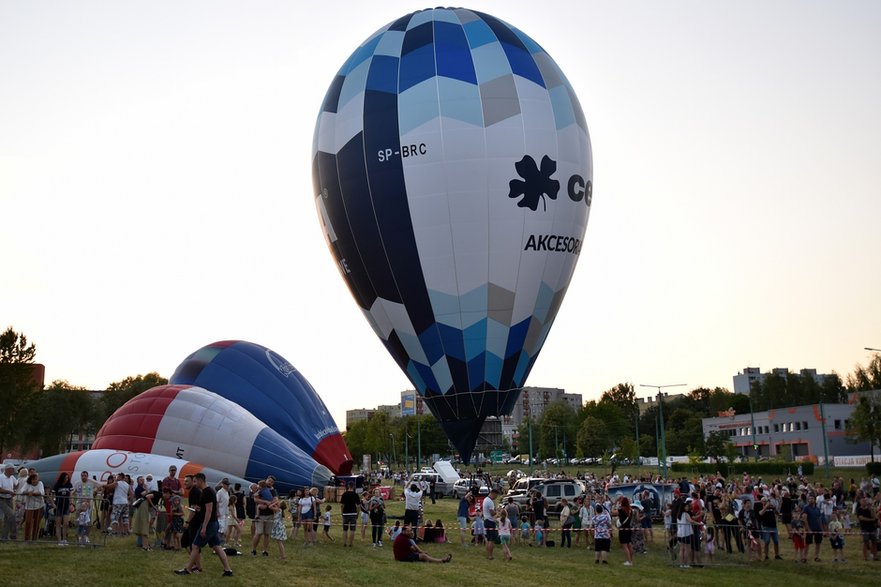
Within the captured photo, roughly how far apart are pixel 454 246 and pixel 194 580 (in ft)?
56.9

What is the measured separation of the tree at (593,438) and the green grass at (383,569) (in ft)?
294

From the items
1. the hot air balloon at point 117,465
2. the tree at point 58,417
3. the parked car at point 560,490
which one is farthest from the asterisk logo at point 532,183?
the tree at point 58,417

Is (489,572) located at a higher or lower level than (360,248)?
→ lower

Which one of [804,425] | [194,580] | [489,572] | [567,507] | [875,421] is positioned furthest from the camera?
[804,425]

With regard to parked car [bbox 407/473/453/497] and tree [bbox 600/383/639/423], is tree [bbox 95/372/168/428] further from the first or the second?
tree [bbox 600/383/639/423]

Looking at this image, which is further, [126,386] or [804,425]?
[126,386]

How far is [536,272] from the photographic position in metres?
31.0

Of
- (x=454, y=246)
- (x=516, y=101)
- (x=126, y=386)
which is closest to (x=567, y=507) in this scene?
(x=454, y=246)

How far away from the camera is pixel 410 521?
22.8 m

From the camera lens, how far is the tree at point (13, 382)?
6631cm

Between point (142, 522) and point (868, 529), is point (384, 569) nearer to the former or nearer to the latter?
point (142, 522)

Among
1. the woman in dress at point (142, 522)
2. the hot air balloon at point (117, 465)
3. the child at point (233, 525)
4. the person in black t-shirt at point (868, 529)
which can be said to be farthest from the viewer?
the hot air balloon at point (117, 465)

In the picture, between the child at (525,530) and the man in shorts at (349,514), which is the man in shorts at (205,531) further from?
the child at (525,530)

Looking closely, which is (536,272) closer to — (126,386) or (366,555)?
(366,555)
